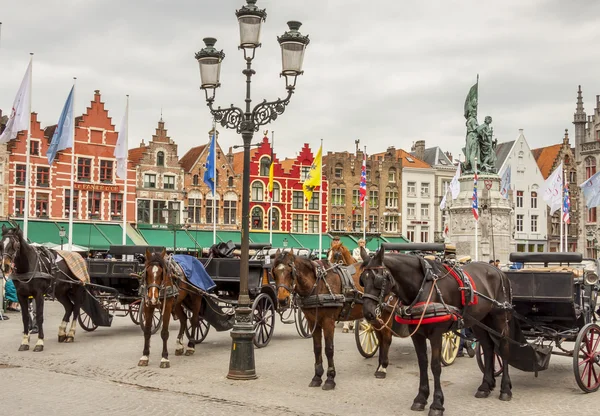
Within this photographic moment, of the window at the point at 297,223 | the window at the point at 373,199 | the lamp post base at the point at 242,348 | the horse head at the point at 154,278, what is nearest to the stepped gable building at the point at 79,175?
the window at the point at 297,223

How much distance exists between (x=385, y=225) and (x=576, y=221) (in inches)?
702

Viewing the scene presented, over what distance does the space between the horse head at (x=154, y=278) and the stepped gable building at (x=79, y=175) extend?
109ft

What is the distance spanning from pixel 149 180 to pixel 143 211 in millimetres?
2297

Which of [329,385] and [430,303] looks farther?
[329,385]

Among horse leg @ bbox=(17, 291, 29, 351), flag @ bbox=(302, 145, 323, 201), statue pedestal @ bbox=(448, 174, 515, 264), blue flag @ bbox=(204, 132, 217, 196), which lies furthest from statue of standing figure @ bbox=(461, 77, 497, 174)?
horse leg @ bbox=(17, 291, 29, 351)

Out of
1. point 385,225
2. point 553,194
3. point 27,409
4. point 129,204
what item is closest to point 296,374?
point 27,409

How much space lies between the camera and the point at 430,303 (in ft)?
26.3

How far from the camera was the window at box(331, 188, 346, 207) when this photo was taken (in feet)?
181

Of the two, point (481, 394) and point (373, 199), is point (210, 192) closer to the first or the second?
point (373, 199)

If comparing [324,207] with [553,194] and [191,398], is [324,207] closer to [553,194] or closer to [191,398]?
[553,194]

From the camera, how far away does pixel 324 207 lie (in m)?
54.1

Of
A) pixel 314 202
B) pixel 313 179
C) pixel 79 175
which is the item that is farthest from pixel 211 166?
pixel 314 202

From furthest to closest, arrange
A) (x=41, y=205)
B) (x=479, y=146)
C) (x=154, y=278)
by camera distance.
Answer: (x=41, y=205), (x=479, y=146), (x=154, y=278)

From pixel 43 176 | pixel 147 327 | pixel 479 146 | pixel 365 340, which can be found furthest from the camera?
pixel 43 176
